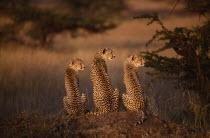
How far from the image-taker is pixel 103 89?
5156 millimetres

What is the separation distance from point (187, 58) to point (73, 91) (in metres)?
2.49

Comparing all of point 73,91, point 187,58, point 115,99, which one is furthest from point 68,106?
point 187,58

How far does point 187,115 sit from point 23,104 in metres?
3.00

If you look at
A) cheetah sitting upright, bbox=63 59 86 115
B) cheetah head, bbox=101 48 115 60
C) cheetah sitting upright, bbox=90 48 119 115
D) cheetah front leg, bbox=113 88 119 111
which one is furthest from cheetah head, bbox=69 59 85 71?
cheetah front leg, bbox=113 88 119 111

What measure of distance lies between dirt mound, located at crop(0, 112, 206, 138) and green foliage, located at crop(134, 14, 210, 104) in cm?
186

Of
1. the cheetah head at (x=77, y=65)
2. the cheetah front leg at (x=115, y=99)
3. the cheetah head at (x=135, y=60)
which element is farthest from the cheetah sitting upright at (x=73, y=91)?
the cheetah head at (x=135, y=60)

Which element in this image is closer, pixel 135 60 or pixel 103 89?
pixel 103 89

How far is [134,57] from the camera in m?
5.41

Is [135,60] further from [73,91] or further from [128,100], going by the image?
[73,91]

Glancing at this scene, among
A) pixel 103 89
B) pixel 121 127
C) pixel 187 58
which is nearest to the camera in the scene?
pixel 121 127

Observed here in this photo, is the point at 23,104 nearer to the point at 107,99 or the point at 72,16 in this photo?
the point at 107,99

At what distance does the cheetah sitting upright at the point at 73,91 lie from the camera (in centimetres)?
525

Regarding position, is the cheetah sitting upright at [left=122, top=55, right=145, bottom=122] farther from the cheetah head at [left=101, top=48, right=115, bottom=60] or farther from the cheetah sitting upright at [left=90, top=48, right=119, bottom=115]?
the cheetah head at [left=101, top=48, right=115, bottom=60]

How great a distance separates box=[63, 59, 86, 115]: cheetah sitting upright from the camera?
5.25 meters
